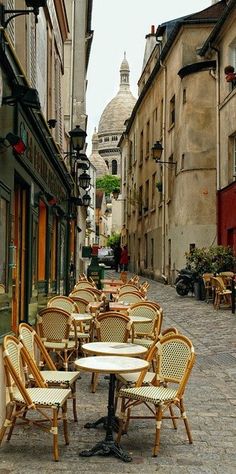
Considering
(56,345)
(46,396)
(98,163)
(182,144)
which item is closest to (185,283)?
(182,144)

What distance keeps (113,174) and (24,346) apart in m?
129

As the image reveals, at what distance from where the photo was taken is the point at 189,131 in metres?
26.4

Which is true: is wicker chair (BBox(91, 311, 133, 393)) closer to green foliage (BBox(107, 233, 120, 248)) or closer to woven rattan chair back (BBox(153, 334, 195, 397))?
woven rattan chair back (BBox(153, 334, 195, 397))

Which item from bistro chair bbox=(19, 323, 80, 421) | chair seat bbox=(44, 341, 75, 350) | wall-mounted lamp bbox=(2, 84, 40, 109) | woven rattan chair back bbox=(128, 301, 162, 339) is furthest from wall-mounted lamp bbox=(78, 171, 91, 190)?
bistro chair bbox=(19, 323, 80, 421)

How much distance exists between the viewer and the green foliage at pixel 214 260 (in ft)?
68.7

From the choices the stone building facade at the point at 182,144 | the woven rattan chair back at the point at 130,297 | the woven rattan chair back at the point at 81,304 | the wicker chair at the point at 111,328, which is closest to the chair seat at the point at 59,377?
the wicker chair at the point at 111,328

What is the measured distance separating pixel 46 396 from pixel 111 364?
0.60m

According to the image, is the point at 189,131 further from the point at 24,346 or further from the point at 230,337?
the point at 24,346

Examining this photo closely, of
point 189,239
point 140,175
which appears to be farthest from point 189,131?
point 140,175

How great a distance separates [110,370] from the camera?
17.9ft

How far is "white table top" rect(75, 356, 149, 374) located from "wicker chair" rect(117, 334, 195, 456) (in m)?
0.26

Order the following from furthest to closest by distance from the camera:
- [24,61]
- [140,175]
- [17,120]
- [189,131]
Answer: [140,175] < [189,131] < [24,61] < [17,120]

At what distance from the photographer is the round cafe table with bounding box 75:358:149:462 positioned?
5445mm

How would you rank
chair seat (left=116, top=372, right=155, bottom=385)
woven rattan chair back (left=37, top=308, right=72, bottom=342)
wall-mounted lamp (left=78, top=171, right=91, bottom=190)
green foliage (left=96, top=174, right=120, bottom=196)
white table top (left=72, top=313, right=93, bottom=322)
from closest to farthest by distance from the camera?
chair seat (left=116, top=372, right=155, bottom=385), woven rattan chair back (left=37, top=308, right=72, bottom=342), white table top (left=72, top=313, right=93, bottom=322), wall-mounted lamp (left=78, top=171, right=91, bottom=190), green foliage (left=96, top=174, right=120, bottom=196)
